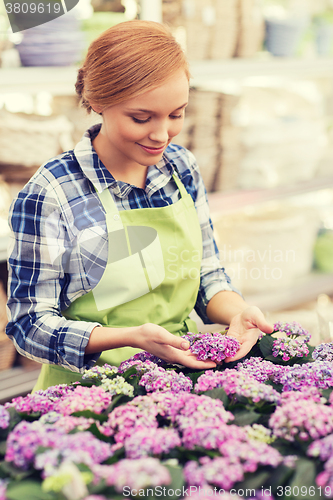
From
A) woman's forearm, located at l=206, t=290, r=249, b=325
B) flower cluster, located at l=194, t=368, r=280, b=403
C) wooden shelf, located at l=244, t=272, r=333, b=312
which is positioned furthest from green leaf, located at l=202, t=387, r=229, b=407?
wooden shelf, located at l=244, t=272, r=333, b=312

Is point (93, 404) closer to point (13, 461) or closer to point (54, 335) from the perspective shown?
point (13, 461)

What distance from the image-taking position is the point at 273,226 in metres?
2.08

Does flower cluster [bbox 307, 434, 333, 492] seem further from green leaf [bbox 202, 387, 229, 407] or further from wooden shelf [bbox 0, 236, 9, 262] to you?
wooden shelf [bbox 0, 236, 9, 262]

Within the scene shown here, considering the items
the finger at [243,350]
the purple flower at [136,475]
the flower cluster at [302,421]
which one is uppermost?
the purple flower at [136,475]

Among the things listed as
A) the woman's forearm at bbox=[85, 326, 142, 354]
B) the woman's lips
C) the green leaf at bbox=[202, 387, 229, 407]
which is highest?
the woman's lips

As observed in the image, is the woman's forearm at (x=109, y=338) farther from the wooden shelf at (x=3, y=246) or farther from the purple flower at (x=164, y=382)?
the wooden shelf at (x=3, y=246)

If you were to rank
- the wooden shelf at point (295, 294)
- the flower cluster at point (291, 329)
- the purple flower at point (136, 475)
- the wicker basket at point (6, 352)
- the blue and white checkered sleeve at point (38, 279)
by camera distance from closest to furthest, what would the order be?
1. the purple flower at point (136, 475)
2. the flower cluster at point (291, 329)
3. the blue and white checkered sleeve at point (38, 279)
4. the wicker basket at point (6, 352)
5. the wooden shelf at point (295, 294)

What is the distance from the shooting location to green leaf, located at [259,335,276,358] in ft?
2.21

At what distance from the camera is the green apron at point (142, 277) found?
0.89 metres

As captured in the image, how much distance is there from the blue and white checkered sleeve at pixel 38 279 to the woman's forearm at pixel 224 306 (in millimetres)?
281

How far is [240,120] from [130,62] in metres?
1.74

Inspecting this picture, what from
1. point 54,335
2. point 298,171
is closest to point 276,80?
point 298,171

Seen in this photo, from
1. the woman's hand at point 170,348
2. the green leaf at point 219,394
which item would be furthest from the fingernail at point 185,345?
the green leaf at point 219,394

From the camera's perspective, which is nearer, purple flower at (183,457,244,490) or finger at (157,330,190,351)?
purple flower at (183,457,244,490)
